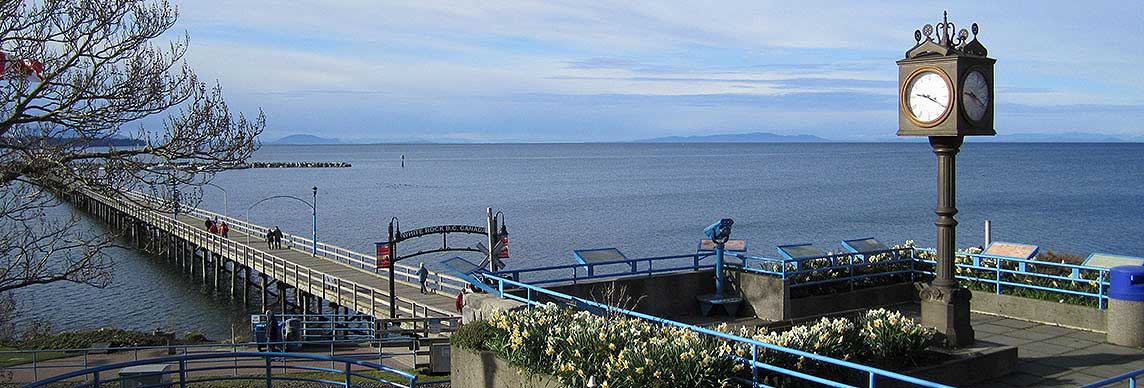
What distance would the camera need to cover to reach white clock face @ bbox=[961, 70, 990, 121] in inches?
464

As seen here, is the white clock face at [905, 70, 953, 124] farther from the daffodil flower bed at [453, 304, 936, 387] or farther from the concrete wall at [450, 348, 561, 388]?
the concrete wall at [450, 348, 561, 388]

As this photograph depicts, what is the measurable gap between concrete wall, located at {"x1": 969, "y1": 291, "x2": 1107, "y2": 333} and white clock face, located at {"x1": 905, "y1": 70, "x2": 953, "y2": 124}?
3410 millimetres

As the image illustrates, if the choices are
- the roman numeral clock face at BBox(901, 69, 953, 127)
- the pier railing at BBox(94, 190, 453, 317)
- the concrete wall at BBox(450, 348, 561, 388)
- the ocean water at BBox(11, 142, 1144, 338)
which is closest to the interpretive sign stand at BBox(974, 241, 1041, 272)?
the roman numeral clock face at BBox(901, 69, 953, 127)

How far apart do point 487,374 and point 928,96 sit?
6391 mm

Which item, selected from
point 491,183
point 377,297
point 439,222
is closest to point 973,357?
point 377,297

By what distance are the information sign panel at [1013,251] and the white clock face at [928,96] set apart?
15.2ft

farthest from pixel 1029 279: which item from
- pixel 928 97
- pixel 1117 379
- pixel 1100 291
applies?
pixel 1117 379

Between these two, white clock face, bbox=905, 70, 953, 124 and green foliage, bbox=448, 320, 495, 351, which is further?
white clock face, bbox=905, 70, 953, 124

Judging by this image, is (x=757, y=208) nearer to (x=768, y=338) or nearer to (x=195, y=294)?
(x=195, y=294)

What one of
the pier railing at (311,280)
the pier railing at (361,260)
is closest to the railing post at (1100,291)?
the pier railing at (361,260)

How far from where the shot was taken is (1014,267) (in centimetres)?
1631

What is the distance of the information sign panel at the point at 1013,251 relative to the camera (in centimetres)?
1544

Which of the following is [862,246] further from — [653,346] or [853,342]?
[653,346]

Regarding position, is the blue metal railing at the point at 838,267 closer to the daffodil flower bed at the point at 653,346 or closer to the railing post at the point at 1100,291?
the railing post at the point at 1100,291
